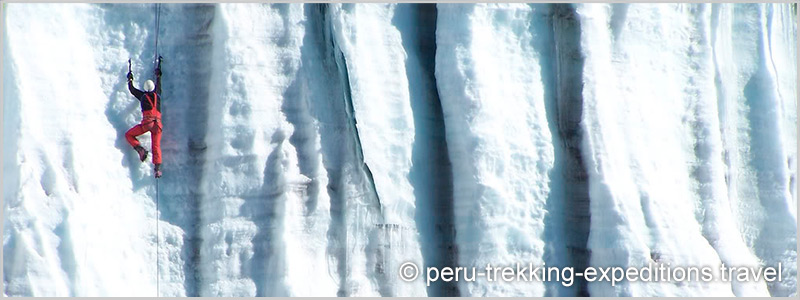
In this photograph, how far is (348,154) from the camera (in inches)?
271

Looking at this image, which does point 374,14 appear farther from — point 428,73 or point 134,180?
point 134,180

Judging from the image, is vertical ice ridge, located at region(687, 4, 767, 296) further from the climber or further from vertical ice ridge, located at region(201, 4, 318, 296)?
the climber

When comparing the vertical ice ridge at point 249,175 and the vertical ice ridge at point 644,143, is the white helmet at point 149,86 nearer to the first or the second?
the vertical ice ridge at point 249,175

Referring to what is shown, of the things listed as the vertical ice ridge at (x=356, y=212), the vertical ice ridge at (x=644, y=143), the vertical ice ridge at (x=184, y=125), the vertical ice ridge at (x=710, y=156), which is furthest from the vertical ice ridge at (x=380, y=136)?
the vertical ice ridge at (x=710, y=156)

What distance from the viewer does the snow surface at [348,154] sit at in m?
6.54

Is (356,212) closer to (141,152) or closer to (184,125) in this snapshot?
(184,125)

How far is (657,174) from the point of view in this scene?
A: 23.4 feet

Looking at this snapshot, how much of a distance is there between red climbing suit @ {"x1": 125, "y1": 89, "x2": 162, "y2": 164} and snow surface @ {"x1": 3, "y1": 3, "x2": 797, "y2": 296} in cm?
14

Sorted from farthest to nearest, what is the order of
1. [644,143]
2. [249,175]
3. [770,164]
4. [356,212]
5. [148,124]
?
[770,164] → [644,143] → [356,212] → [249,175] → [148,124]

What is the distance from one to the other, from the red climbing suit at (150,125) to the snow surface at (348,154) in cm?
14

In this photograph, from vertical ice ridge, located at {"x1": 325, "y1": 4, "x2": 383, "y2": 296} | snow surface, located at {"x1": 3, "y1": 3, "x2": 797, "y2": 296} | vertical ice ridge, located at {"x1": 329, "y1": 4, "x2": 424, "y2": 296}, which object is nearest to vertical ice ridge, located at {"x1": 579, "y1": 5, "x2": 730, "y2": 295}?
snow surface, located at {"x1": 3, "y1": 3, "x2": 797, "y2": 296}

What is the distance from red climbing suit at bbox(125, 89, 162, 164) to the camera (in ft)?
21.5

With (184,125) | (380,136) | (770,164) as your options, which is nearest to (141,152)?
(184,125)

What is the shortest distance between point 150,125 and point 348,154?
1181mm
